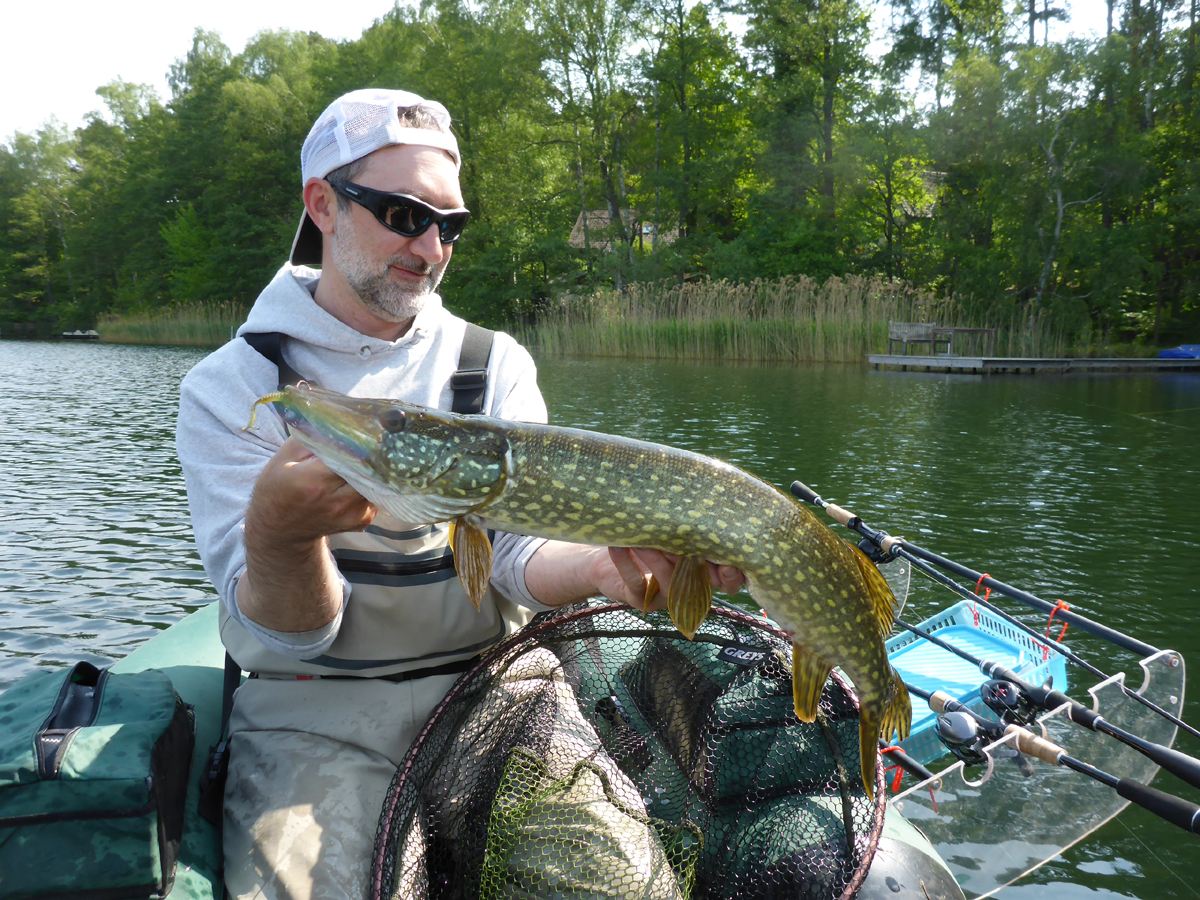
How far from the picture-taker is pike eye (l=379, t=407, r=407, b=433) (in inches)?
63.8

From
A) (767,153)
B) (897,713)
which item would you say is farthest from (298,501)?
(767,153)

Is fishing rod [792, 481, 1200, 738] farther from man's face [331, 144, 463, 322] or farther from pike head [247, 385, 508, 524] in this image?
man's face [331, 144, 463, 322]

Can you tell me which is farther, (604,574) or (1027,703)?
(1027,703)

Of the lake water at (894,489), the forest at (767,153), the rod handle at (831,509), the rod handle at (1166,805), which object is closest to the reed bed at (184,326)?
the forest at (767,153)

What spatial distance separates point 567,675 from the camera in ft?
7.89

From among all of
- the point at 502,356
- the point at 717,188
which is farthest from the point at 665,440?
the point at 717,188

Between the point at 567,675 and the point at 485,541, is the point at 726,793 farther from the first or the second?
the point at 485,541

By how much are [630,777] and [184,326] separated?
3703cm

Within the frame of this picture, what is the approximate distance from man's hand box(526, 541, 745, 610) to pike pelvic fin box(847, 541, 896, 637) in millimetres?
276

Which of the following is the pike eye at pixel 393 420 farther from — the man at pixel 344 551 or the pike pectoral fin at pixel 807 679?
the pike pectoral fin at pixel 807 679

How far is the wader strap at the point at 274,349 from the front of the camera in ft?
6.98

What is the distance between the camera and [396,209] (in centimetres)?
216

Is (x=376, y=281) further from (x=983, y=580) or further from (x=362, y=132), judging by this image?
(x=983, y=580)

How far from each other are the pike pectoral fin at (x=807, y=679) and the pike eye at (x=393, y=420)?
97cm
